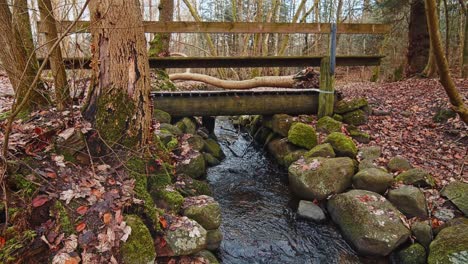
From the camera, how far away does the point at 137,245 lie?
259 centimetres

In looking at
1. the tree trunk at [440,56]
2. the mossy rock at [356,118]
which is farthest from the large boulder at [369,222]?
the mossy rock at [356,118]

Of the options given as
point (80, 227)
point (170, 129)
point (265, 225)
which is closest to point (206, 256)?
point (80, 227)

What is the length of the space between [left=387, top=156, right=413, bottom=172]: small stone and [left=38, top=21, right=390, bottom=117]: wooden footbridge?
2002 millimetres

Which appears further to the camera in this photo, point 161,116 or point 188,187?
point 161,116

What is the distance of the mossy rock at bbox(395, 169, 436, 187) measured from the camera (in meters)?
4.09

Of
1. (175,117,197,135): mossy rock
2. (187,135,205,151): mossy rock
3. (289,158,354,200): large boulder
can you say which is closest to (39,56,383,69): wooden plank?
(175,117,197,135): mossy rock

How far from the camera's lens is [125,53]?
10.5ft

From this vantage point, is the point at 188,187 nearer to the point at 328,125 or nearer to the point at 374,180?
the point at 374,180

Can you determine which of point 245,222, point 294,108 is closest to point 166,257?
point 245,222

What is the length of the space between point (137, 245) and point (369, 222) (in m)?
2.73

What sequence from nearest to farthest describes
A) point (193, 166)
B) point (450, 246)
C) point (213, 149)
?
point (450, 246) → point (193, 166) → point (213, 149)

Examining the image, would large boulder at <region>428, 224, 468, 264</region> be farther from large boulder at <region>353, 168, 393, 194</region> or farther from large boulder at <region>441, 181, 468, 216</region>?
large boulder at <region>353, 168, 393, 194</region>

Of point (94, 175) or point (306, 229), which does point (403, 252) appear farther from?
point (94, 175)

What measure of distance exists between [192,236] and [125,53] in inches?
81.7
